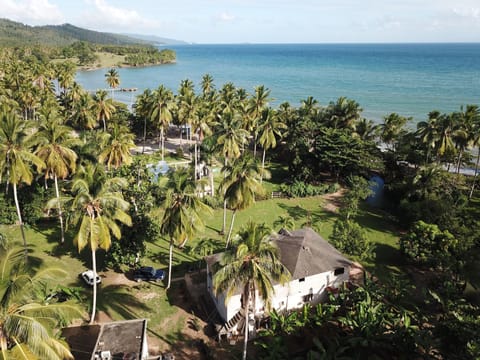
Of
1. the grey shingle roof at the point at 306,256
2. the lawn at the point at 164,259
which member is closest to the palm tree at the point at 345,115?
the lawn at the point at 164,259

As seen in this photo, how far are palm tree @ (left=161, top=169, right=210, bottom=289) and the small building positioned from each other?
6.67 meters

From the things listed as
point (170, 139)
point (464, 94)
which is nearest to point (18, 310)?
point (170, 139)

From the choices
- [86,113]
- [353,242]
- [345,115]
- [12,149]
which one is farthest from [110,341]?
[345,115]

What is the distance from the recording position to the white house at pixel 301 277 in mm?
26328

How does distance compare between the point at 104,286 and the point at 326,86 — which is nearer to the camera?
the point at 104,286

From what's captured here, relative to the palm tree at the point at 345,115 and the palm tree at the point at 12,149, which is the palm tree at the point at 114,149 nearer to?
the palm tree at the point at 12,149

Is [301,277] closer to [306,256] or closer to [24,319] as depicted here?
[306,256]

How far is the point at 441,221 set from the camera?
118 ft

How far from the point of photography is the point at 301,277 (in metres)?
26.8

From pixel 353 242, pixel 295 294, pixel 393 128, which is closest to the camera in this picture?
pixel 295 294

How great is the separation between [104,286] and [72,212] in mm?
9833

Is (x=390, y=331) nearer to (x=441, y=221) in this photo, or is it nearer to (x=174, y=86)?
(x=441, y=221)

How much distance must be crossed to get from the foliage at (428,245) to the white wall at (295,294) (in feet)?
27.8

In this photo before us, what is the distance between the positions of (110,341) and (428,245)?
28.0 metres
